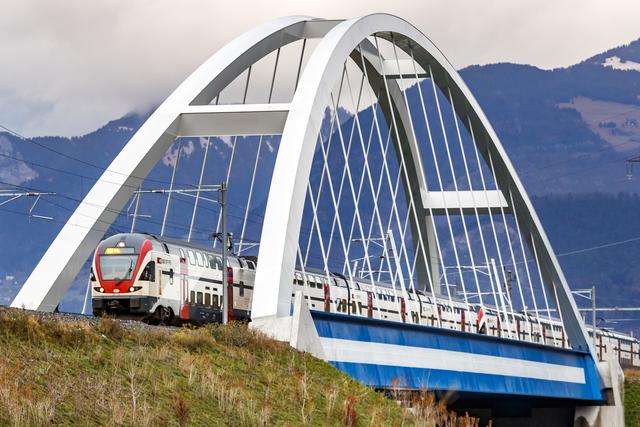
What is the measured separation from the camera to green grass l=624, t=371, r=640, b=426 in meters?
57.1

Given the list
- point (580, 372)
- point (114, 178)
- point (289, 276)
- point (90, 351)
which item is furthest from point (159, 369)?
point (580, 372)

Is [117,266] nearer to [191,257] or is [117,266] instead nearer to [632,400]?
[191,257]

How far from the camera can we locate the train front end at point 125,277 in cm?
3859

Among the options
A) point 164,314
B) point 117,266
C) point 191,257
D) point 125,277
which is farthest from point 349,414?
point 191,257

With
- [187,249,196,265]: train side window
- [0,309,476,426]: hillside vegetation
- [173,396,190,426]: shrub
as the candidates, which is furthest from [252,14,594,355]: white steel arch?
[173,396,190,426]: shrub

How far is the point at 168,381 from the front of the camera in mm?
21375

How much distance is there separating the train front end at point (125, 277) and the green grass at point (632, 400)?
2652cm

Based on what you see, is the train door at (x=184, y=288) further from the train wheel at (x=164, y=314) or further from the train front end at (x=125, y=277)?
the train front end at (x=125, y=277)

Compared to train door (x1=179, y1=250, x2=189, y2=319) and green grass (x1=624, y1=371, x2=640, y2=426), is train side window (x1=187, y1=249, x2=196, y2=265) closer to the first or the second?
train door (x1=179, y1=250, x2=189, y2=319)

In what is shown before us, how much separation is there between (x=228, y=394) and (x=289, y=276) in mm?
8592

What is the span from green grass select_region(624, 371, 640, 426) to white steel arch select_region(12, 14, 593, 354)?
2244cm

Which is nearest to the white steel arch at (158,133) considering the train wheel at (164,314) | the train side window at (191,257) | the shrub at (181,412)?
the train wheel at (164,314)

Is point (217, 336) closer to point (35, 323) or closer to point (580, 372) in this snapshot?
point (35, 323)

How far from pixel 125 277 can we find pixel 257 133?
6884mm
